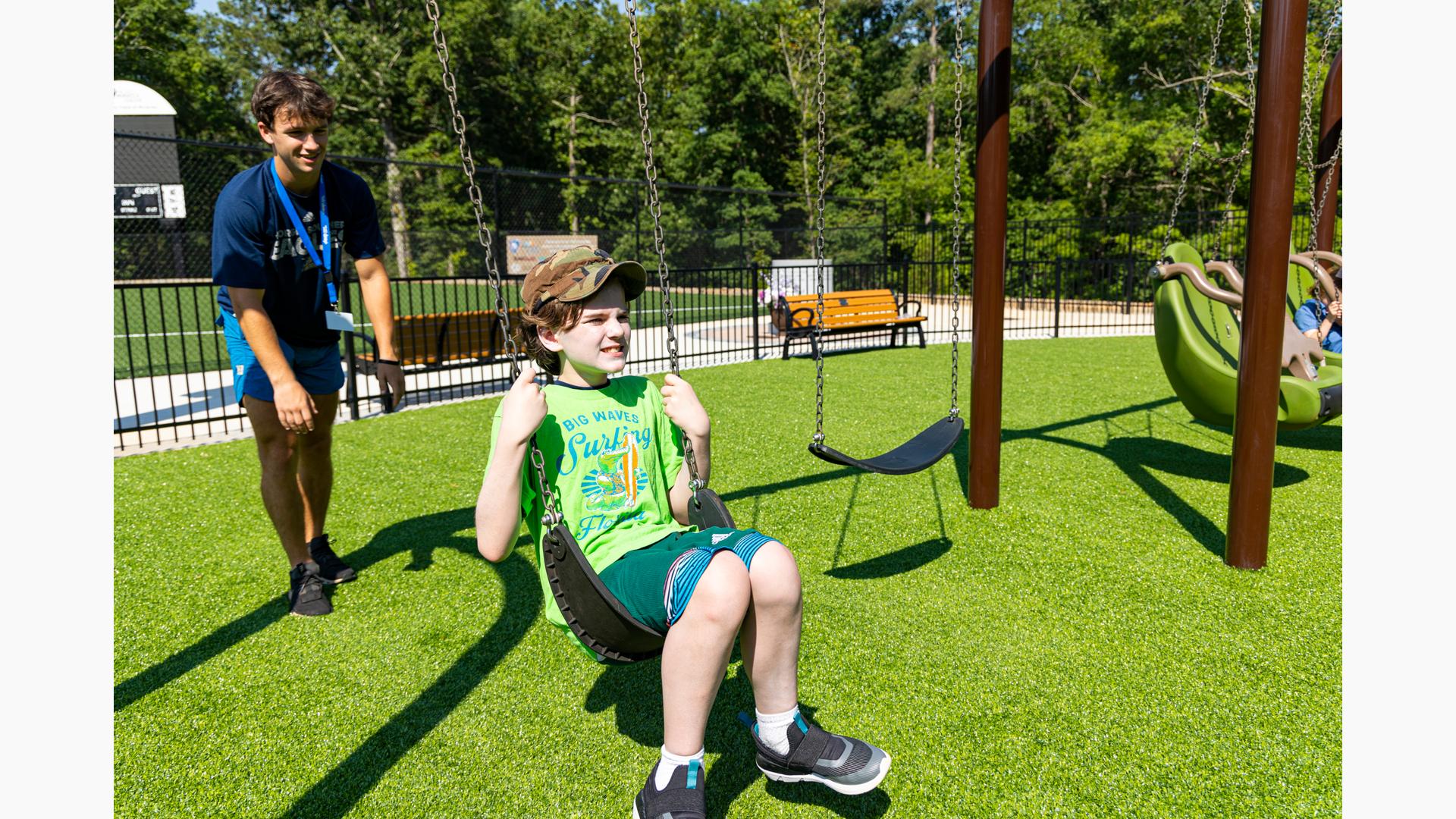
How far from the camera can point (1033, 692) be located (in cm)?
266

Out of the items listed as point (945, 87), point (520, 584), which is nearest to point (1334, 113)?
point (520, 584)

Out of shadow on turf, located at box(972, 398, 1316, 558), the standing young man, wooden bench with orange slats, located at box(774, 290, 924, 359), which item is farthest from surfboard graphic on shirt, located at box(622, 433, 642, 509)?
wooden bench with orange slats, located at box(774, 290, 924, 359)

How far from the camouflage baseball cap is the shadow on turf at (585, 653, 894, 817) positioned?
1.11m

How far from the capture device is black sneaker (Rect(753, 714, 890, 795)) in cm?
194

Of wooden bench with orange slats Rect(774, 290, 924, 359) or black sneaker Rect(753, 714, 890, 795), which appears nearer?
black sneaker Rect(753, 714, 890, 795)

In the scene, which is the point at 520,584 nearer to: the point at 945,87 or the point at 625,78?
the point at 945,87

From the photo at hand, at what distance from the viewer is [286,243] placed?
10.3 feet

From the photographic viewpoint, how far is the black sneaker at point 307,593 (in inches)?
133

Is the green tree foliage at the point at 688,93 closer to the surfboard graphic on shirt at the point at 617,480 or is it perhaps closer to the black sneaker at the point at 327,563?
the black sneaker at the point at 327,563

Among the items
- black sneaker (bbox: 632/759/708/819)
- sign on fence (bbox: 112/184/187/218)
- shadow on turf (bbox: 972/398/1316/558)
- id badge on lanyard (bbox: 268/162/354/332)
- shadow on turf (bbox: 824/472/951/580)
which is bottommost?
shadow on turf (bbox: 824/472/951/580)

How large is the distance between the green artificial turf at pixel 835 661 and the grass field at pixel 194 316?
3092 mm

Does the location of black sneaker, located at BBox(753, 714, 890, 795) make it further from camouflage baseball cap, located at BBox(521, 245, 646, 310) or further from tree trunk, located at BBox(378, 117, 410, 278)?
tree trunk, located at BBox(378, 117, 410, 278)

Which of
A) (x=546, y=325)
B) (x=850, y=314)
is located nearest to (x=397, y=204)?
(x=850, y=314)

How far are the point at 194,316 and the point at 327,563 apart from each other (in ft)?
53.5
